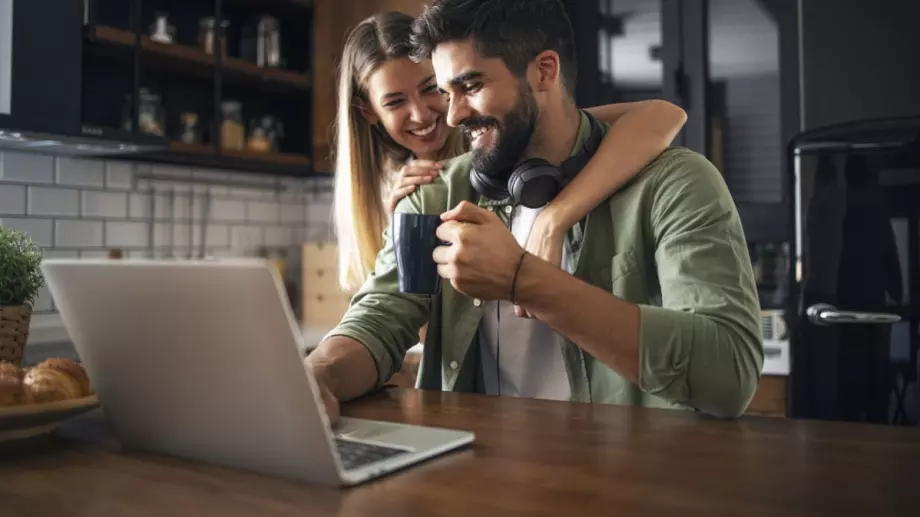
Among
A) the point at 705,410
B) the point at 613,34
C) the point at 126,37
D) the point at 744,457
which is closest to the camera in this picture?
the point at 744,457

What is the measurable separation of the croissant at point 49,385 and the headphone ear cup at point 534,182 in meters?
0.70

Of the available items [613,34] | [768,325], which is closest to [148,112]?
[613,34]

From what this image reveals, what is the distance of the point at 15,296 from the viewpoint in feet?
3.50

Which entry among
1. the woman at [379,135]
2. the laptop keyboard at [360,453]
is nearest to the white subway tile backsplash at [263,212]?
the woman at [379,135]

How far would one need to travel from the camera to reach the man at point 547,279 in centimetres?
105

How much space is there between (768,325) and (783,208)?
0.41 metres

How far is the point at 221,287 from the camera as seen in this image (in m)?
0.63

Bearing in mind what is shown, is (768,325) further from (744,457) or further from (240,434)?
(240,434)


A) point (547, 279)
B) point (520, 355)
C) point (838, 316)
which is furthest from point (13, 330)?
point (838, 316)

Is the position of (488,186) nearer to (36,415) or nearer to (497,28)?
(497,28)

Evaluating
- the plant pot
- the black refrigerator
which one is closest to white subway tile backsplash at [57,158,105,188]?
the plant pot

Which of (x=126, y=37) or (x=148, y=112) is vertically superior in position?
(x=126, y=37)

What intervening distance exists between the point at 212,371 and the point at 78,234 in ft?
7.26

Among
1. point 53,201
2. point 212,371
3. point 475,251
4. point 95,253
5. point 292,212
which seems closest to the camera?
point 212,371
